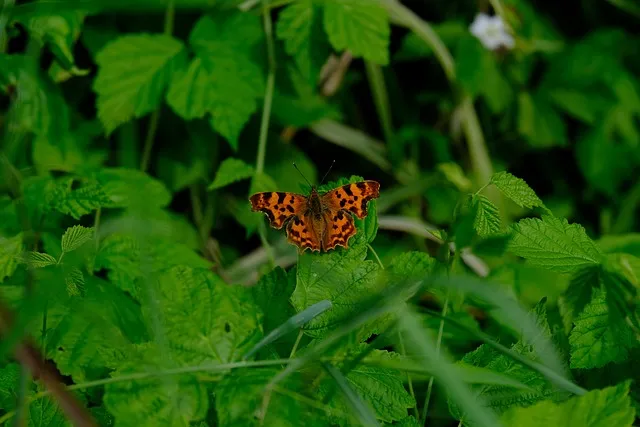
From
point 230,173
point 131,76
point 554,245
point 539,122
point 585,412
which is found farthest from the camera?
point 539,122

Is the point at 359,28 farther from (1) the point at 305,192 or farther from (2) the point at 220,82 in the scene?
(1) the point at 305,192

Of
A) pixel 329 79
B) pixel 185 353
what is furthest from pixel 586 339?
pixel 329 79

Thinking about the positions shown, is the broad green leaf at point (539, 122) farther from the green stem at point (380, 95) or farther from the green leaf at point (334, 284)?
the green leaf at point (334, 284)

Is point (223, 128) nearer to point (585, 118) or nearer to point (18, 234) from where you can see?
point (18, 234)

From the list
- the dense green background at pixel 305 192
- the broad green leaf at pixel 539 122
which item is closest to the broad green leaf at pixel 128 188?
the dense green background at pixel 305 192

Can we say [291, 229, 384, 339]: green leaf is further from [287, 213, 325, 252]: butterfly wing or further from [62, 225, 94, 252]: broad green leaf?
[62, 225, 94, 252]: broad green leaf

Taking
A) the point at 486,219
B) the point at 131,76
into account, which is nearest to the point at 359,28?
the point at 131,76

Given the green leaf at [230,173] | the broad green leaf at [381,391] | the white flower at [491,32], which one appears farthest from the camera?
the white flower at [491,32]

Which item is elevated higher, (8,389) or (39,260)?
(39,260)
